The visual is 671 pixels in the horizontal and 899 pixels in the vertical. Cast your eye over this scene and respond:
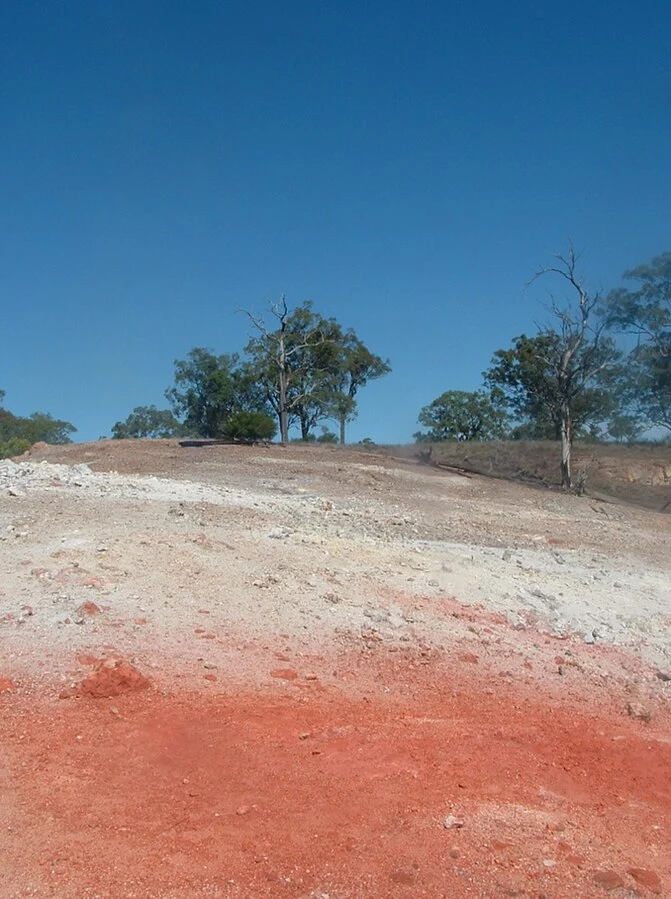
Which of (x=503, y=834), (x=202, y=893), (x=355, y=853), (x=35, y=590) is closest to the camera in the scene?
(x=202, y=893)

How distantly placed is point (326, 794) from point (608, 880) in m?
1.56

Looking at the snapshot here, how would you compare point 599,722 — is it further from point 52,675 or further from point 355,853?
point 52,675

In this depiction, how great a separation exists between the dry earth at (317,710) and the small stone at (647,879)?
0.01 m

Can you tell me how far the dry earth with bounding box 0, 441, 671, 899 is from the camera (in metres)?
3.99

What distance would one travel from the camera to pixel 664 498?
23828 millimetres

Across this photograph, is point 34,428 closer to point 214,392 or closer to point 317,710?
point 214,392

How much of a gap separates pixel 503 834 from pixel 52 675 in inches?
132

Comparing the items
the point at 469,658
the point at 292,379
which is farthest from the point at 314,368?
the point at 469,658

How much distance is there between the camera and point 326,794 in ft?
15.1

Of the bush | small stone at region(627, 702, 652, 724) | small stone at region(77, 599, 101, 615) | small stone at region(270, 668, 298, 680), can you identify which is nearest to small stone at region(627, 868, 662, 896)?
small stone at region(627, 702, 652, 724)

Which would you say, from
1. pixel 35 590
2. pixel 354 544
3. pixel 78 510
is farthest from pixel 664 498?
pixel 35 590

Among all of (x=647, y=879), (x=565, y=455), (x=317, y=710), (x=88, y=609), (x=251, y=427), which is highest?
(x=251, y=427)

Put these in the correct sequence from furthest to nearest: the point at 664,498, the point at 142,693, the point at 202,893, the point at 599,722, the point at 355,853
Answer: the point at 664,498, the point at 599,722, the point at 142,693, the point at 355,853, the point at 202,893

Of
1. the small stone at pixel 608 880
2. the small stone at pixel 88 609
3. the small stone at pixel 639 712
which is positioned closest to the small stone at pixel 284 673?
the small stone at pixel 88 609
